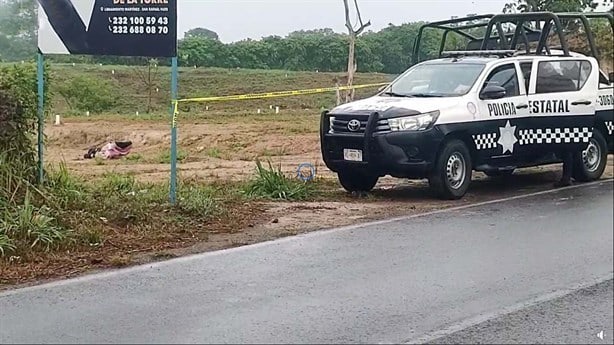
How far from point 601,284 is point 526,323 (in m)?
1.29

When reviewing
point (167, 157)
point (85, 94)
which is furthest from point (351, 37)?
point (85, 94)

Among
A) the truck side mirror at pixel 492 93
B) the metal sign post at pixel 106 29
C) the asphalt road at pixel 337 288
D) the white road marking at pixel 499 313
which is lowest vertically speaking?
the asphalt road at pixel 337 288

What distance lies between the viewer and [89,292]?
6.92 metres

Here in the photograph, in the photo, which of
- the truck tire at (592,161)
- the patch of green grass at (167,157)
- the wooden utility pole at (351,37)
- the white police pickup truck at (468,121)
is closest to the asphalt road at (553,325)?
the white police pickup truck at (468,121)

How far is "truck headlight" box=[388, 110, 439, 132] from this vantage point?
1125 centimetres

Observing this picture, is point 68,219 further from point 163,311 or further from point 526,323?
point 526,323

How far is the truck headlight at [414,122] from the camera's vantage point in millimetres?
11250

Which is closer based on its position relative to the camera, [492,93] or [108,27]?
[108,27]

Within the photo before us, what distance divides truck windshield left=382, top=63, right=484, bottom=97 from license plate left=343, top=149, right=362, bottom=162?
1.30 m

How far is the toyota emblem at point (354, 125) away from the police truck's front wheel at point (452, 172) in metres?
1.07

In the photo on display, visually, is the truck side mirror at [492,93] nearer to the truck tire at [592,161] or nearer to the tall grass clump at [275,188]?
the truck tire at [592,161]

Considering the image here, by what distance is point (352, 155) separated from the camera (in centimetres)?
1146

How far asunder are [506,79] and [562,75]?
3.76 feet

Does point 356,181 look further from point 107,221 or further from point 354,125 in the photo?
point 107,221
